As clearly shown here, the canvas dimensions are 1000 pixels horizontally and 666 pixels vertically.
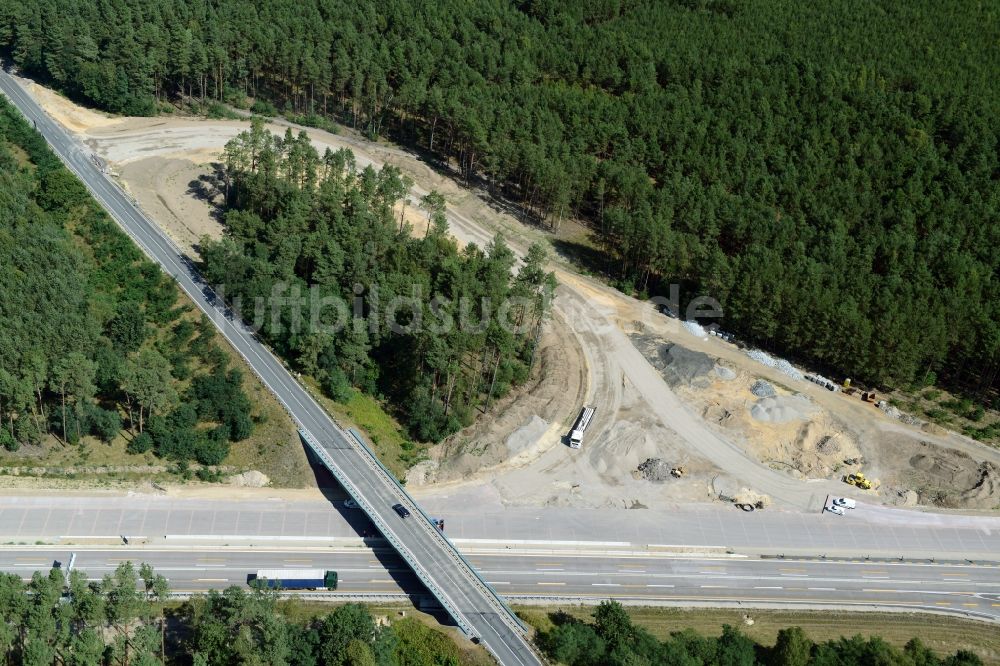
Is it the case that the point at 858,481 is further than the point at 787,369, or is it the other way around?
the point at 787,369

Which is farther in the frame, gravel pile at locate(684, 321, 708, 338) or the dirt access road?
gravel pile at locate(684, 321, 708, 338)

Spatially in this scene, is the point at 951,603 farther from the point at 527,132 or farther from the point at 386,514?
the point at 527,132

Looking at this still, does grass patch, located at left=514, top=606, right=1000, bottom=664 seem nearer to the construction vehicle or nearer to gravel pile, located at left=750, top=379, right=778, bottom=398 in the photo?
the construction vehicle

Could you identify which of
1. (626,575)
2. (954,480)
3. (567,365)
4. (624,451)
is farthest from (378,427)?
(954,480)

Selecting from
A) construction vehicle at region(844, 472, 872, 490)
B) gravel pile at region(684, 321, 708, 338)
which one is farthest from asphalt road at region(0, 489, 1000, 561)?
gravel pile at region(684, 321, 708, 338)

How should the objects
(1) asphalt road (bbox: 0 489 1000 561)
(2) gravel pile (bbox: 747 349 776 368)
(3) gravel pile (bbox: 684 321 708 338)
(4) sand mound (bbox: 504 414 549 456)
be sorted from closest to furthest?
(1) asphalt road (bbox: 0 489 1000 561)
(4) sand mound (bbox: 504 414 549 456)
(2) gravel pile (bbox: 747 349 776 368)
(3) gravel pile (bbox: 684 321 708 338)

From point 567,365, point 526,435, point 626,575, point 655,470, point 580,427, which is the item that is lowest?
point 626,575

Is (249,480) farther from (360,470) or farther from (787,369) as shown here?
(787,369)
